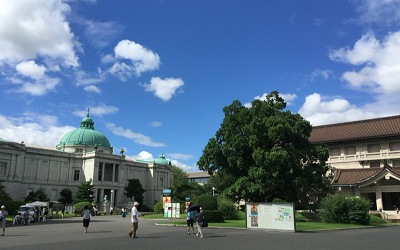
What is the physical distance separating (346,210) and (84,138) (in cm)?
7703

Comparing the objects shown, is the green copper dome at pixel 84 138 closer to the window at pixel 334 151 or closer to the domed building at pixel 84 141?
the domed building at pixel 84 141

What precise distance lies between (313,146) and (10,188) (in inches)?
2493

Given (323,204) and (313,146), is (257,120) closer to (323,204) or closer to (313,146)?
(313,146)

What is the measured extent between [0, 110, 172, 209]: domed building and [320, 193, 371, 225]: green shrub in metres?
54.9

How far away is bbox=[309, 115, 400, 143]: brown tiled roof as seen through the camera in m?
52.0

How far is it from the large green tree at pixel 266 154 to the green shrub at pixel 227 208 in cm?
116

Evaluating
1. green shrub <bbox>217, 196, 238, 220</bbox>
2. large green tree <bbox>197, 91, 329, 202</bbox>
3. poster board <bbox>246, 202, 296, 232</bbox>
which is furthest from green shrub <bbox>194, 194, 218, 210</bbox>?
poster board <bbox>246, 202, 296, 232</bbox>


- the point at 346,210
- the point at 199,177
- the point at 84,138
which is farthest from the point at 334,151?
the point at 199,177

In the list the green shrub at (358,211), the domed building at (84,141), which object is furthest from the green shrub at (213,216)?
the domed building at (84,141)

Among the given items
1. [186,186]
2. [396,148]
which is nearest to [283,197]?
[396,148]

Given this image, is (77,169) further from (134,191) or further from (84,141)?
(134,191)

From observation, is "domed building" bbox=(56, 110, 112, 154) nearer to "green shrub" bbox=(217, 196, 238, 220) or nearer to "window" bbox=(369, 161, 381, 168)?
"green shrub" bbox=(217, 196, 238, 220)

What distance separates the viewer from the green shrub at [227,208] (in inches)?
1451

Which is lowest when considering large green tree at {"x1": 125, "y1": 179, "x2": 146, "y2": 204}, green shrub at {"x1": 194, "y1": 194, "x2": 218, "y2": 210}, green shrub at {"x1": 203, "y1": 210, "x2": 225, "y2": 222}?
→ green shrub at {"x1": 203, "y1": 210, "x2": 225, "y2": 222}
